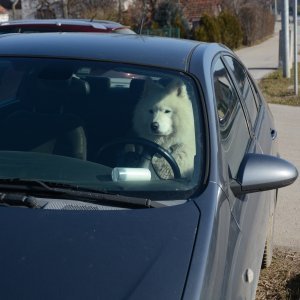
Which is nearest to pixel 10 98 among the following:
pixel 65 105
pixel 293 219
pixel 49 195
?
pixel 65 105

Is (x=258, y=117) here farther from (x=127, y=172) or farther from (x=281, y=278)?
(x=127, y=172)

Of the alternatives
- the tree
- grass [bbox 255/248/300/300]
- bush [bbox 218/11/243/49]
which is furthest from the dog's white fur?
bush [bbox 218/11/243/49]

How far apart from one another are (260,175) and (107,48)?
3.50 feet

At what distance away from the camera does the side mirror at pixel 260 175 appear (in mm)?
2943

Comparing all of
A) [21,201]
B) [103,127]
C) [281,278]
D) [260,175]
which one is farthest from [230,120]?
[281,278]

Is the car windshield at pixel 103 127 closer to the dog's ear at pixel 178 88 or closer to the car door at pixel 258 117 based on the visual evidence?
the dog's ear at pixel 178 88

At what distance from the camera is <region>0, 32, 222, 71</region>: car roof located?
3354 mm

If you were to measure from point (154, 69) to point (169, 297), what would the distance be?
141 centimetres

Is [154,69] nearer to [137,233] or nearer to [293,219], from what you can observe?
[137,233]

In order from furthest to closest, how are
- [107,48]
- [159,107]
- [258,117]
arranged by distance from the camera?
[258,117], [107,48], [159,107]

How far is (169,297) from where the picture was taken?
221 cm

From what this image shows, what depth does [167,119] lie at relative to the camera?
10.6ft

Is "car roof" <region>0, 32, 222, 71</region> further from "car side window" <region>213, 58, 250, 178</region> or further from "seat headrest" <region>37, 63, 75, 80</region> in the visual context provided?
"car side window" <region>213, 58, 250, 178</region>

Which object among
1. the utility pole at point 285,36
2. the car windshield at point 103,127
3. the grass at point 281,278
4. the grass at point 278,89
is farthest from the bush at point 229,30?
the car windshield at point 103,127
